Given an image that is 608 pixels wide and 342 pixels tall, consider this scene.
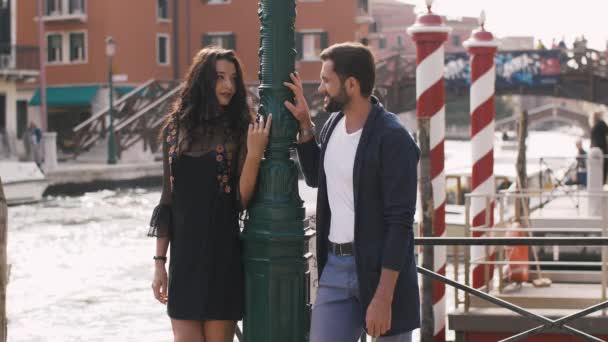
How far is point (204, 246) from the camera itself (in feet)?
12.2

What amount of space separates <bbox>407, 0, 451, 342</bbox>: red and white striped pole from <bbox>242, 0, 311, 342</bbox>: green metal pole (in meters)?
4.50

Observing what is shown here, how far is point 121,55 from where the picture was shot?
40.7 meters

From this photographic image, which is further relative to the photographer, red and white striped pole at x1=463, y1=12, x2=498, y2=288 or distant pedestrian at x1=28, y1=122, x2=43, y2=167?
distant pedestrian at x1=28, y1=122, x2=43, y2=167

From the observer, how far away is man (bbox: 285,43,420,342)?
3.39 metres

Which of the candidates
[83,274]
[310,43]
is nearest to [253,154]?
[83,274]

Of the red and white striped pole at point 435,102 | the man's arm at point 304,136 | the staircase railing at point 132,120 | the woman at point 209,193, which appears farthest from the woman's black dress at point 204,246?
the staircase railing at point 132,120

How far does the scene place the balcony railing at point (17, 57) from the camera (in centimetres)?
3769

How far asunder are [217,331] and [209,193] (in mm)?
490

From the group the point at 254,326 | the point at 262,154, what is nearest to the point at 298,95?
the point at 262,154

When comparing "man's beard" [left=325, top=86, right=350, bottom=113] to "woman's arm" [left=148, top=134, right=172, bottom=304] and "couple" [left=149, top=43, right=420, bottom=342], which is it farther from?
"woman's arm" [left=148, top=134, right=172, bottom=304]

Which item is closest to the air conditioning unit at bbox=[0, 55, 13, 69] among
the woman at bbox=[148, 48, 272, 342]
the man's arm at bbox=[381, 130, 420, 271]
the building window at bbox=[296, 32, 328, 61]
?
the building window at bbox=[296, 32, 328, 61]

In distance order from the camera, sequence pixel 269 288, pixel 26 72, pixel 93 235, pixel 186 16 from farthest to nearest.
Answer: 1. pixel 186 16
2. pixel 26 72
3. pixel 93 235
4. pixel 269 288

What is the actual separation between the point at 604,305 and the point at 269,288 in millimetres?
1763

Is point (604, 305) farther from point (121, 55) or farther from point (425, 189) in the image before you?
point (121, 55)
